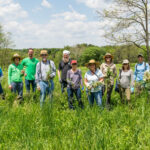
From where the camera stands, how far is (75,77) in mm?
4992

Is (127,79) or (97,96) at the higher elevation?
(127,79)

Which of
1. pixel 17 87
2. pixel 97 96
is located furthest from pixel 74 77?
pixel 17 87

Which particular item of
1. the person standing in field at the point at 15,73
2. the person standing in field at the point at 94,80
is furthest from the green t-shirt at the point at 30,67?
the person standing in field at the point at 94,80

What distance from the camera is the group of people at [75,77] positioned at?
15.3 ft

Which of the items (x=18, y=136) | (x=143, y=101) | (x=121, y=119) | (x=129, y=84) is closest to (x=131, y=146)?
(x=121, y=119)

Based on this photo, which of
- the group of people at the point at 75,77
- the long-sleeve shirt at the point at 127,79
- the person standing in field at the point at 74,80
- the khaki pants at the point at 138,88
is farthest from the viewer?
the long-sleeve shirt at the point at 127,79

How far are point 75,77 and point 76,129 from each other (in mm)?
1847

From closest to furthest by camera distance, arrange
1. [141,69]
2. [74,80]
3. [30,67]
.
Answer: [74,80]
[30,67]
[141,69]

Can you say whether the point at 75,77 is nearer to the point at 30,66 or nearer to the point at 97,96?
the point at 97,96

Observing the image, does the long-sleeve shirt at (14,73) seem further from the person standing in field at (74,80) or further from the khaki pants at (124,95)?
the khaki pants at (124,95)

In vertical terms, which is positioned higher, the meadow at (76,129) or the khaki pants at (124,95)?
the khaki pants at (124,95)

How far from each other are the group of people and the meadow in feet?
1.71

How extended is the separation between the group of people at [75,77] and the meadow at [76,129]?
0.52 m

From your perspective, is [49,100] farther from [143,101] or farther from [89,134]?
[143,101]
